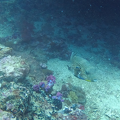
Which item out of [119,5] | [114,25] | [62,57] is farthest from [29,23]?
[119,5]

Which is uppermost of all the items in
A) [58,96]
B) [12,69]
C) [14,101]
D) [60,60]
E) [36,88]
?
[14,101]

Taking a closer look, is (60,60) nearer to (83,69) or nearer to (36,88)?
(36,88)

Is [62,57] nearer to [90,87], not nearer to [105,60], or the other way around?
[90,87]

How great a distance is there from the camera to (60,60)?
23.2 ft

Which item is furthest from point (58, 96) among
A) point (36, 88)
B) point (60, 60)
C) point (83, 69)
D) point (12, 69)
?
point (60, 60)

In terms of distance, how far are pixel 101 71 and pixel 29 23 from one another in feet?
25.4

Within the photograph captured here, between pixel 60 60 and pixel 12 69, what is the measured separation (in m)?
3.69

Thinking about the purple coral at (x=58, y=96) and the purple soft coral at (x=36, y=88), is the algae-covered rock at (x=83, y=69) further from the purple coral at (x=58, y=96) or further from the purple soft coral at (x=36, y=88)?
the purple soft coral at (x=36, y=88)

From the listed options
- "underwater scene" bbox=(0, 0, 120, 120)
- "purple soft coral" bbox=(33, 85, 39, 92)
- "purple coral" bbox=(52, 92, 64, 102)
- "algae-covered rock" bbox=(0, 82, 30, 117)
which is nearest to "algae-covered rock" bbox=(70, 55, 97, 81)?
"underwater scene" bbox=(0, 0, 120, 120)

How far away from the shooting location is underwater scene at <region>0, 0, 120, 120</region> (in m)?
3.49

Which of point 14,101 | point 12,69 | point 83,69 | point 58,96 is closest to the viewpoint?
point 14,101

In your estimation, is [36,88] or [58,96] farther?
[58,96]

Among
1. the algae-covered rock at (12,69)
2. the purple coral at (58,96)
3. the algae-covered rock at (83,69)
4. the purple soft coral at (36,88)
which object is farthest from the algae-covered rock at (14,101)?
the algae-covered rock at (83,69)

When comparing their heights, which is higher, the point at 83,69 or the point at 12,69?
the point at 83,69
